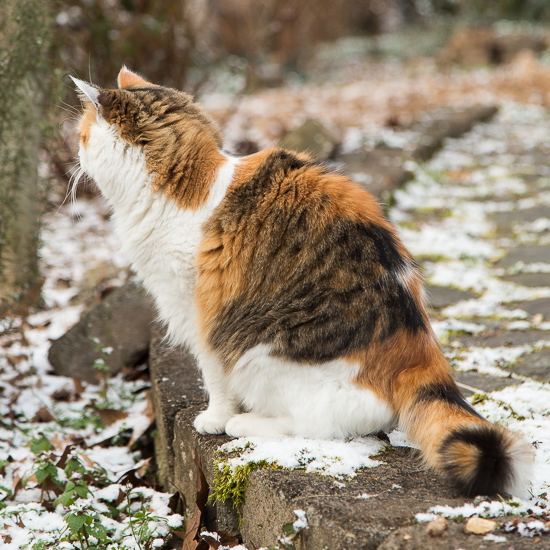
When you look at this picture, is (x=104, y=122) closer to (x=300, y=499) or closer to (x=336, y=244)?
(x=336, y=244)

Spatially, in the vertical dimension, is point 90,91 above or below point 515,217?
above

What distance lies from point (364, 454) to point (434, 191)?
4.00m

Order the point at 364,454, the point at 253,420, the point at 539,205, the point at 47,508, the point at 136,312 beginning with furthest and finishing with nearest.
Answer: the point at 539,205 → the point at 136,312 → the point at 47,508 → the point at 253,420 → the point at 364,454

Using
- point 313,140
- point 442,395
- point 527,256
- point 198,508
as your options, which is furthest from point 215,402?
point 313,140

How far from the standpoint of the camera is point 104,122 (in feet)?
7.38

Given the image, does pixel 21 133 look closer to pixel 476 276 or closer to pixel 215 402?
pixel 215 402

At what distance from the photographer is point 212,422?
2.19 m

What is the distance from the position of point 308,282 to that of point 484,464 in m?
0.80

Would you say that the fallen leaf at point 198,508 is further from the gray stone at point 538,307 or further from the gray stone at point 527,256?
the gray stone at point 527,256

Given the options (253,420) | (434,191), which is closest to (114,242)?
(434,191)

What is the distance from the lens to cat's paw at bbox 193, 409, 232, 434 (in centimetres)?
219

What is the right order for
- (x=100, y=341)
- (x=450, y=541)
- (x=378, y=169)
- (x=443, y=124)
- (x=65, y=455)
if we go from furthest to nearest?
(x=443, y=124) → (x=378, y=169) → (x=100, y=341) → (x=65, y=455) → (x=450, y=541)

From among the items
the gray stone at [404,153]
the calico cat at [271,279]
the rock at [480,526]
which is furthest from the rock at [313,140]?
the rock at [480,526]

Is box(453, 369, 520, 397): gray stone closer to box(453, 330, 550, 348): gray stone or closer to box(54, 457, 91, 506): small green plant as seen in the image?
box(453, 330, 550, 348): gray stone
